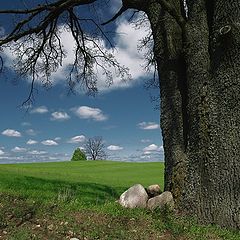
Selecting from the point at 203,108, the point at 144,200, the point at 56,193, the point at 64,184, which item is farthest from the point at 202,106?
the point at 64,184

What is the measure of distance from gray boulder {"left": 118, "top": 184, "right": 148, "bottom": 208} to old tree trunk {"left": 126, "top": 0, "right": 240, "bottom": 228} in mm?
602

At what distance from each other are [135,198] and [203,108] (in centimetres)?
234

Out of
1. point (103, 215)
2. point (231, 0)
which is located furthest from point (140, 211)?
point (231, 0)

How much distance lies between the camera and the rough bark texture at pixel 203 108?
291 inches

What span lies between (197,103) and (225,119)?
666 mm

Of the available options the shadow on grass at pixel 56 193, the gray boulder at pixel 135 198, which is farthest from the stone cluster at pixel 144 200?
the shadow on grass at pixel 56 193

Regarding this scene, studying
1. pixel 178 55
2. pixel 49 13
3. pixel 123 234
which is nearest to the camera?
pixel 123 234

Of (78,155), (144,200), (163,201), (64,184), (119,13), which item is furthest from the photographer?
(78,155)

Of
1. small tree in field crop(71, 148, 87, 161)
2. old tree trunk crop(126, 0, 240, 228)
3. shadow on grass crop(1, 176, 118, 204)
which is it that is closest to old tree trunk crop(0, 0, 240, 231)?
old tree trunk crop(126, 0, 240, 228)

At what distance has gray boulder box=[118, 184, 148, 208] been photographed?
27.5ft

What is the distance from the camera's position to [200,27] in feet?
26.9

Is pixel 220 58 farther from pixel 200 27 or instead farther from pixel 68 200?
pixel 68 200

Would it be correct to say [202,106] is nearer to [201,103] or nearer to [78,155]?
[201,103]

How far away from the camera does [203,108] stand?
780 cm
